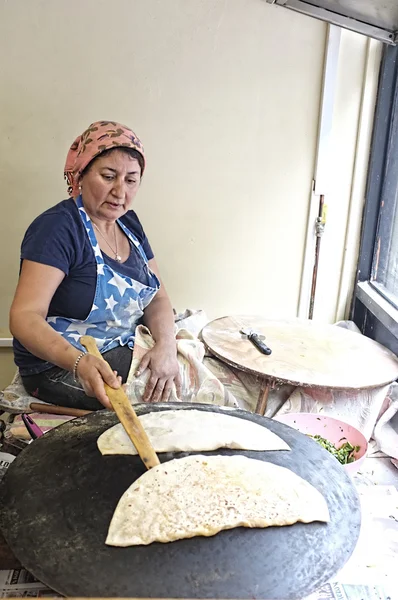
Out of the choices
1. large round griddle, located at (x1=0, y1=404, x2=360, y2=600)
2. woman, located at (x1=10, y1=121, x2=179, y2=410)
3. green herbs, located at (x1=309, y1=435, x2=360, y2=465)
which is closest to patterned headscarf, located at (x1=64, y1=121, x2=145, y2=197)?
woman, located at (x1=10, y1=121, x2=179, y2=410)

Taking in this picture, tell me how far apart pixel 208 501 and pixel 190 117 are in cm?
189

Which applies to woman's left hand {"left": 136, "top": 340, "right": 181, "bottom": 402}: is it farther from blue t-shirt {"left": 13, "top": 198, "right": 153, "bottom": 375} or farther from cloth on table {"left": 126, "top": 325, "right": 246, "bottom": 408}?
blue t-shirt {"left": 13, "top": 198, "right": 153, "bottom": 375}

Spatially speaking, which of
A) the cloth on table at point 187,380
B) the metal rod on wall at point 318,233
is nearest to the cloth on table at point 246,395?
the cloth on table at point 187,380

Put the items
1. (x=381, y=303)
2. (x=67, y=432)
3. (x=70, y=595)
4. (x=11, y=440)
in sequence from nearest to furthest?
(x=70, y=595), (x=67, y=432), (x=11, y=440), (x=381, y=303)

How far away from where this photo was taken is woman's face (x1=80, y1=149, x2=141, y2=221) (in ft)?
5.68

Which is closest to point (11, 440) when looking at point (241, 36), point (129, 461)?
point (129, 461)

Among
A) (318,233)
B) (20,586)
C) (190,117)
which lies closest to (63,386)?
(20,586)

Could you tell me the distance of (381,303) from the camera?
2.46 metres

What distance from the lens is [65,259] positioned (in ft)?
5.51

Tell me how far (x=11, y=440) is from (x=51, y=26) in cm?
170

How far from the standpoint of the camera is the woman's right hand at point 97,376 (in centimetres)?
130

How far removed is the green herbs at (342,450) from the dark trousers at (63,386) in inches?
27.6

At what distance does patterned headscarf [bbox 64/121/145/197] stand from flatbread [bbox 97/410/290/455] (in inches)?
34.3

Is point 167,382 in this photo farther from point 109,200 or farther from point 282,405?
point 109,200
